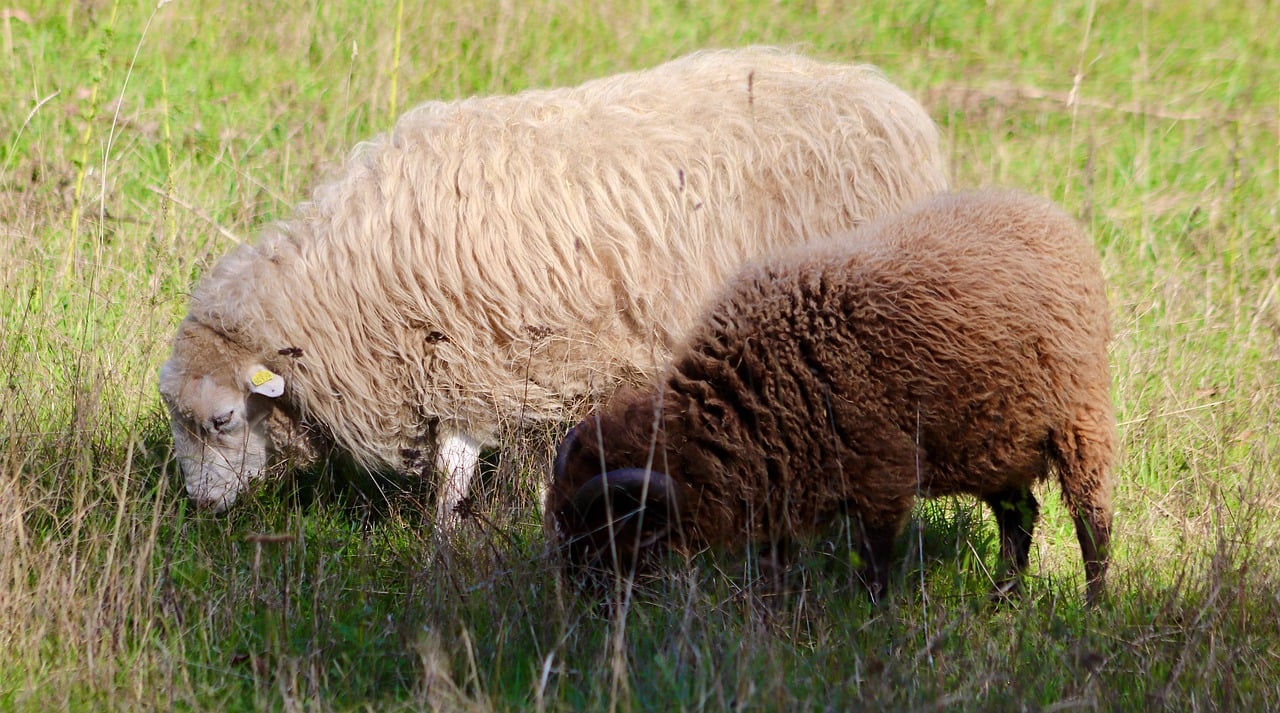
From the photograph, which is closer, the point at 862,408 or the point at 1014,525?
the point at 862,408

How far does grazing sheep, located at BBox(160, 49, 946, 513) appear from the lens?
500 centimetres

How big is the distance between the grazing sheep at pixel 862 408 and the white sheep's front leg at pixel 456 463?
90cm

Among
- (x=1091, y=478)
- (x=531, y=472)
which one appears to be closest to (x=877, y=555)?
(x=1091, y=478)

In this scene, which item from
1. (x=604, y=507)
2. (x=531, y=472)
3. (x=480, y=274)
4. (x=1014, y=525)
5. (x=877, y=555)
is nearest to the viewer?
(x=604, y=507)

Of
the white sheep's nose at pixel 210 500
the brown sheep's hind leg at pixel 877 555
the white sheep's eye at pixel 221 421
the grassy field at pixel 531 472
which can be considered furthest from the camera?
the white sheep's eye at pixel 221 421

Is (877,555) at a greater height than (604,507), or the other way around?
(604,507)

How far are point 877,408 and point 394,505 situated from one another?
7.23 feet

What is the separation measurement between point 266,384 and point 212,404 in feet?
0.80

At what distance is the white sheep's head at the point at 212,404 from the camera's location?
16.3 feet

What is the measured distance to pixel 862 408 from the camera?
3959 mm

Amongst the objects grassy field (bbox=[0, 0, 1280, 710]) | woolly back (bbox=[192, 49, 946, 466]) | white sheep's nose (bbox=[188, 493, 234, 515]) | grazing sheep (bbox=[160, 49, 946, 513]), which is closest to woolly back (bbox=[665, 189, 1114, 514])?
grassy field (bbox=[0, 0, 1280, 710])

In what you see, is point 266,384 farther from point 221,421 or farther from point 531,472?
point 531,472

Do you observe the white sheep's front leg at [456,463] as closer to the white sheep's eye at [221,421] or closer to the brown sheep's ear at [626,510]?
the white sheep's eye at [221,421]

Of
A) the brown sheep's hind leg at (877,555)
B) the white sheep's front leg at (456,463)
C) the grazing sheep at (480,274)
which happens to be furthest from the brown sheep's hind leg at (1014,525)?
the white sheep's front leg at (456,463)
